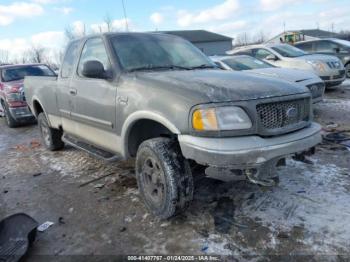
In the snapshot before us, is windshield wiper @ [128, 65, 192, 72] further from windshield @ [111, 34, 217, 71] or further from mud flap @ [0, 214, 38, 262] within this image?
mud flap @ [0, 214, 38, 262]

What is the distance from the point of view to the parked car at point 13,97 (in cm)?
925

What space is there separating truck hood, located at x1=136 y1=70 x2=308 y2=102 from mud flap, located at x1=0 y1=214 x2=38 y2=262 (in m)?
1.79

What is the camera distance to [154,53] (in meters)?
4.28

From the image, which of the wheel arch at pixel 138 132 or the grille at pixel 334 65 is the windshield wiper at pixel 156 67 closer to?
the wheel arch at pixel 138 132

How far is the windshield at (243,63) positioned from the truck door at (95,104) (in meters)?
5.06

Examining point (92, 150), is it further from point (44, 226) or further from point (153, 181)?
point (153, 181)

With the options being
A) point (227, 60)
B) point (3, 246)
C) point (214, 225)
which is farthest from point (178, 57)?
point (227, 60)

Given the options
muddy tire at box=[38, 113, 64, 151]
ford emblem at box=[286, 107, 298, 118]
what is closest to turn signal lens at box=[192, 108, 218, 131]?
ford emblem at box=[286, 107, 298, 118]

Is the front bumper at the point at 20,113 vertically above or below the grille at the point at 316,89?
below

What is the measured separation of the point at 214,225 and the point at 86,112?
7.18 ft

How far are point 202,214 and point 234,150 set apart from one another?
104 cm

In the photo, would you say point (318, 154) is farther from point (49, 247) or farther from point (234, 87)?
point (49, 247)

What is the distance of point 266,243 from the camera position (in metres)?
3.03

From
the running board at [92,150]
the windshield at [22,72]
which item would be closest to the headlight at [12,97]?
the windshield at [22,72]
